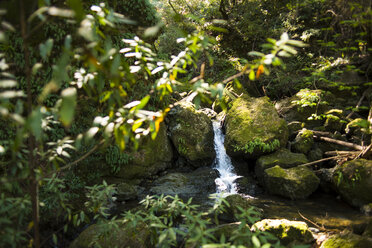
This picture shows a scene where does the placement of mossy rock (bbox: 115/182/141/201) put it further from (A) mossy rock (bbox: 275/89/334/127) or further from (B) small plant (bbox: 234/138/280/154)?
(A) mossy rock (bbox: 275/89/334/127)

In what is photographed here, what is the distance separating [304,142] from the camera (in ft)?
25.6

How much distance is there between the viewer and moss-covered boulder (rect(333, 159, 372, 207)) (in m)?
5.68

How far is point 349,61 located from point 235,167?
187 inches

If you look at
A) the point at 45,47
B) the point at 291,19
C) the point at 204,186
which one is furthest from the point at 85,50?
the point at 291,19

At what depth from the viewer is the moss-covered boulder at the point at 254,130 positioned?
7720mm

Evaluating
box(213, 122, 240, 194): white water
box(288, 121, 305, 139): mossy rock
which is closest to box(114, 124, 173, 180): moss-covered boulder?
box(213, 122, 240, 194): white water

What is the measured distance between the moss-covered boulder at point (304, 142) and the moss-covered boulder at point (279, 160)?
410 mm

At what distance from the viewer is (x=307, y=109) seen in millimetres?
9016

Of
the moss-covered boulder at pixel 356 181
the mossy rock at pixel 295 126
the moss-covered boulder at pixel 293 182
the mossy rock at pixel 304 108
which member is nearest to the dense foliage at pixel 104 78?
the mossy rock at pixel 304 108

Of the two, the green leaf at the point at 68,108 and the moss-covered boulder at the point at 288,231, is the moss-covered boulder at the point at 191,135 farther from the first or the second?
the green leaf at the point at 68,108

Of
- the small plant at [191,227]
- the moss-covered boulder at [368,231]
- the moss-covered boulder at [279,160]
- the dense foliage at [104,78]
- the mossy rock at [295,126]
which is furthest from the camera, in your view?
the mossy rock at [295,126]

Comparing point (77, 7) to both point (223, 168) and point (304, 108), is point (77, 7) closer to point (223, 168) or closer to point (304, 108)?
point (223, 168)

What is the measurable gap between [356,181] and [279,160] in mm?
1943

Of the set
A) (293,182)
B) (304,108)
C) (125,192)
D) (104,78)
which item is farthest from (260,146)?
(104,78)
